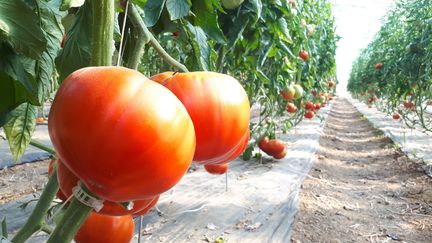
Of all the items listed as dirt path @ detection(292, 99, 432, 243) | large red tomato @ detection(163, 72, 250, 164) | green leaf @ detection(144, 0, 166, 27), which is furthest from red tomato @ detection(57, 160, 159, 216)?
dirt path @ detection(292, 99, 432, 243)

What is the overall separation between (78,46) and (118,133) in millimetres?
241

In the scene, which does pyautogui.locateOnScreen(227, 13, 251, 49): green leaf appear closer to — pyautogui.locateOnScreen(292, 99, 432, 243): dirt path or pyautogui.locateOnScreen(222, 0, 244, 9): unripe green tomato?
pyautogui.locateOnScreen(222, 0, 244, 9): unripe green tomato

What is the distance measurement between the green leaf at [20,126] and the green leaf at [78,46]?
8 centimetres

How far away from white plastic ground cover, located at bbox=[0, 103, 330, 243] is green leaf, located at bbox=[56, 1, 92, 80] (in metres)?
1.60

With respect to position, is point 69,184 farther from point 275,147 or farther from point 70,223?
point 275,147

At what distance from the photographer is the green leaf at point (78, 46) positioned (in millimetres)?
529

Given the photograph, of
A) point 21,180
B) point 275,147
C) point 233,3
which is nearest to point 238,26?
point 233,3

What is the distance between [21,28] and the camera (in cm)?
45

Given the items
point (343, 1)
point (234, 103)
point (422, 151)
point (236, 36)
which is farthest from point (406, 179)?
point (343, 1)

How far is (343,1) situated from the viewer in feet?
33.1

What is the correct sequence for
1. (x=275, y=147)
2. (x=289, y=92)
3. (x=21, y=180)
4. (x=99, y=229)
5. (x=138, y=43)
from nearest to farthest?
(x=138, y=43) → (x=99, y=229) → (x=21, y=180) → (x=289, y=92) → (x=275, y=147)

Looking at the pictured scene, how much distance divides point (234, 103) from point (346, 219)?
2.73 metres

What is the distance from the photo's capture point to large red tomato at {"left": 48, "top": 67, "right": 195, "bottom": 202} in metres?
0.35

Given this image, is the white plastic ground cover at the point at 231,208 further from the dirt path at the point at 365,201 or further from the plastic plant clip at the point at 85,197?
the plastic plant clip at the point at 85,197
